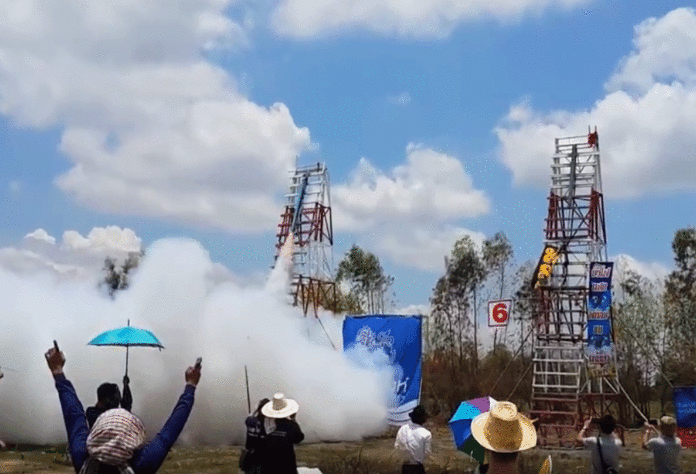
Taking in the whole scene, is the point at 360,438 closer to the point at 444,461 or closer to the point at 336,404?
the point at 336,404

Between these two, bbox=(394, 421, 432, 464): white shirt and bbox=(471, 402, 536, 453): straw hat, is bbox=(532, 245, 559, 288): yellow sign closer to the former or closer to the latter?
bbox=(394, 421, 432, 464): white shirt

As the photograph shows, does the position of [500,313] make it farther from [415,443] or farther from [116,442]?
[116,442]

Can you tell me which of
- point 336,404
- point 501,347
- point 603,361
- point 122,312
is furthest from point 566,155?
point 501,347

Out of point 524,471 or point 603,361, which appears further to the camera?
point 603,361

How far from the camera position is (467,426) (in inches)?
366

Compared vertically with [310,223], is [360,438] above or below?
below

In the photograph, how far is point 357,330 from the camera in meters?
27.7

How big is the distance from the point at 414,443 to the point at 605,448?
222cm

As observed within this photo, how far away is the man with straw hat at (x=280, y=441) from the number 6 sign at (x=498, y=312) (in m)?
20.2

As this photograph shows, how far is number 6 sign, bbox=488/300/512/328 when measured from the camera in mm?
27609

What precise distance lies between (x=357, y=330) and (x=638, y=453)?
31.4 feet

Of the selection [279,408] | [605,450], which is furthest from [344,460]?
[605,450]

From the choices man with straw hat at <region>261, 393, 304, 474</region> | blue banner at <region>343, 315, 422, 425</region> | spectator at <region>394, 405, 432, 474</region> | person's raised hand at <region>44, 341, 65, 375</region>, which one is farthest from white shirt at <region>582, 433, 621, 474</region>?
blue banner at <region>343, 315, 422, 425</region>

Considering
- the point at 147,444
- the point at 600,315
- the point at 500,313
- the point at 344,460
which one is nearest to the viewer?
the point at 147,444
